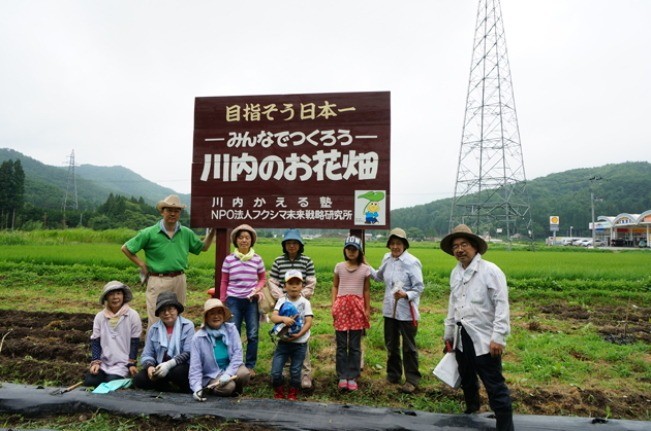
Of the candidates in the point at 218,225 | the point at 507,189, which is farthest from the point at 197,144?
the point at 507,189

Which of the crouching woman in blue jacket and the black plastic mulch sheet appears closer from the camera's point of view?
the black plastic mulch sheet

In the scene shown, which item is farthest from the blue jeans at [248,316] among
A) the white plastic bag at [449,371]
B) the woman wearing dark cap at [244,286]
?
the white plastic bag at [449,371]

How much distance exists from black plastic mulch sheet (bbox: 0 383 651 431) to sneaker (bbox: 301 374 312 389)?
2.36ft

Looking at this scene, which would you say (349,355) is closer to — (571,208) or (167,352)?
(167,352)

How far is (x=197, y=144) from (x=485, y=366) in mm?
4380

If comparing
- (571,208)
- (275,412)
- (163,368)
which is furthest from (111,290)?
(571,208)

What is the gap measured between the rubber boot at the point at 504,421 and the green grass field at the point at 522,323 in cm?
54

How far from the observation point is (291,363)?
12.5ft

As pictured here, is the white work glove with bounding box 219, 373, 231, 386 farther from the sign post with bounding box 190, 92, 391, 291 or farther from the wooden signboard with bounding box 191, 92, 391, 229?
the wooden signboard with bounding box 191, 92, 391, 229

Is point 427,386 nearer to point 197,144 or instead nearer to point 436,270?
point 197,144

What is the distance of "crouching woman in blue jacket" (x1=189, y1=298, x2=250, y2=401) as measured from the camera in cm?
342

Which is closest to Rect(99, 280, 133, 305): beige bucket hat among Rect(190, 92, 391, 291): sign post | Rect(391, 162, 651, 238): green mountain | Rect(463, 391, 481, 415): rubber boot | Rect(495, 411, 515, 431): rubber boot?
Rect(190, 92, 391, 291): sign post

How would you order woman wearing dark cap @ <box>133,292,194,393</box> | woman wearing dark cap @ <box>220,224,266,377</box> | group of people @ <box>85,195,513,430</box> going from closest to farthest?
group of people @ <box>85,195,513,430</box>
woman wearing dark cap @ <box>133,292,194,393</box>
woman wearing dark cap @ <box>220,224,266,377</box>

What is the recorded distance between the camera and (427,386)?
157 inches
